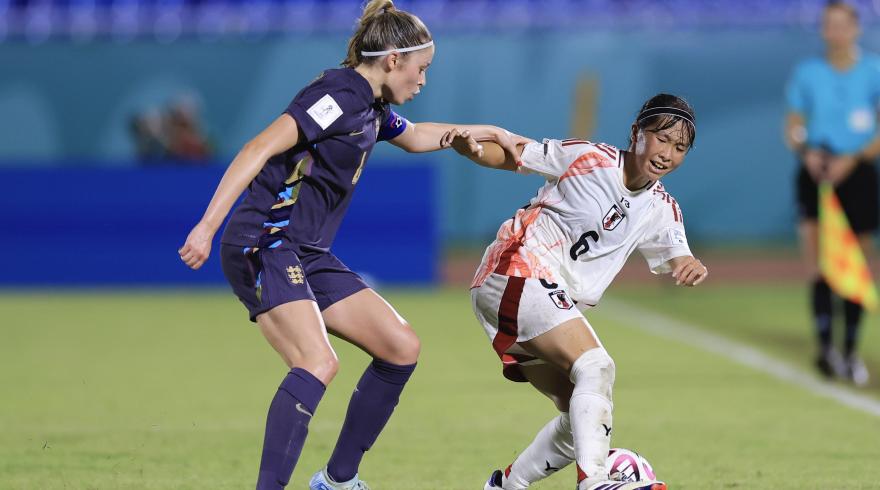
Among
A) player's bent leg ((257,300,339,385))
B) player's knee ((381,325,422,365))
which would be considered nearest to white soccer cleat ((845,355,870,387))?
player's knee ((381,325,422,365))

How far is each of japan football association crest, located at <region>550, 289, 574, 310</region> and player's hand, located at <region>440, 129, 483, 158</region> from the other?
69cm

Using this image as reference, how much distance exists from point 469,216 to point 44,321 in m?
8.91

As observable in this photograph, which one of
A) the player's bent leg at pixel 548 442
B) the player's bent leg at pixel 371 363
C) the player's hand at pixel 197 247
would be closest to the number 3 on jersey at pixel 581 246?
the player's bent leg at pixel 548 442

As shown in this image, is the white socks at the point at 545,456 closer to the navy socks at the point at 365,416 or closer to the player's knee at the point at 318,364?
the navy socks at the point at 365,416

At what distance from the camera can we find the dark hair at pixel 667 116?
484 centimetres

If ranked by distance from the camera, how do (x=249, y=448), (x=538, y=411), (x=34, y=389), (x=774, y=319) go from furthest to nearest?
(x=774, y=319) → (x=34, y=389) → (x=538, y=411) → (x=249, y=448)

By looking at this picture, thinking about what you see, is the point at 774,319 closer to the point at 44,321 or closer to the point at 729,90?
the point at 44,321

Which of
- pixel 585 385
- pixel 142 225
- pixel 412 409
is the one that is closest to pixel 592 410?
pixel 585 385

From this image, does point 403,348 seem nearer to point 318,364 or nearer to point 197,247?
point 318,364

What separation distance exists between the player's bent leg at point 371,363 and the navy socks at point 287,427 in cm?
52

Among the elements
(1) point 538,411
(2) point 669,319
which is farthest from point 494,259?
(2) point 669,319

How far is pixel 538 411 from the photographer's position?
7430mm

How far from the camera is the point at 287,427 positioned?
464 cm

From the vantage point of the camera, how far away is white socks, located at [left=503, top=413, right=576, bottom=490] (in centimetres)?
500
